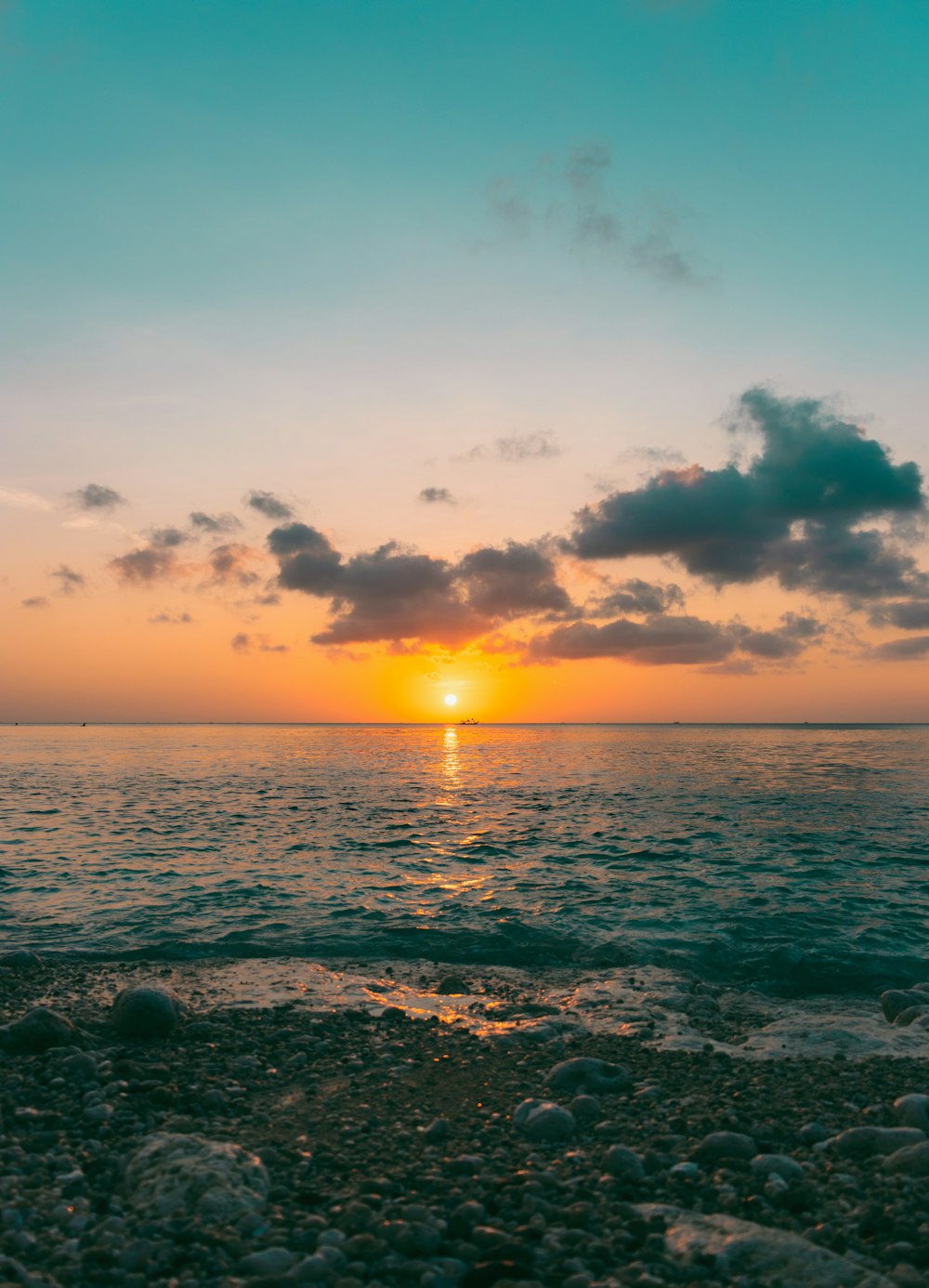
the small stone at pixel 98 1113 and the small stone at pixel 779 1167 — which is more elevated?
the small stone at pixel 779 1167

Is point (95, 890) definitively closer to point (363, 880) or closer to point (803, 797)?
point (363, 880)

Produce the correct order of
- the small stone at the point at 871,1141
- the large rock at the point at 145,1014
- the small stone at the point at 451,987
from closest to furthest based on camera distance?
the small stone at the point at 871,1141 → the large rock at the point at 145,1014 → the small stone at the point at 451,987

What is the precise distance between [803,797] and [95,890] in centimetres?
3721

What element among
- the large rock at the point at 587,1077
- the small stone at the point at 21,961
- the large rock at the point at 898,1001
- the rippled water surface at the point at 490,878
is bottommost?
the rippled water surface at the point at 490,878

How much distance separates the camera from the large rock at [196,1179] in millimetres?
5688

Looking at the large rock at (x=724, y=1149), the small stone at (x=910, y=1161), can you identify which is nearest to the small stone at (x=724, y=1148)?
the large rock at (x=724, y=1149)

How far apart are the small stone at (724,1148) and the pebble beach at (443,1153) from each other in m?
0.02

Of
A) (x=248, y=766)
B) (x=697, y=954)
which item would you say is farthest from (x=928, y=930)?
(x=248, y=766)

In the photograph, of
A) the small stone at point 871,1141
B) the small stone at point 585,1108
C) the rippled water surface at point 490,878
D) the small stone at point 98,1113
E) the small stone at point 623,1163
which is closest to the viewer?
the small stone at point 623,1163

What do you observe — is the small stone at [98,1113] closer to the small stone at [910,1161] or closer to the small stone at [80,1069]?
the small stone at [80,1069]

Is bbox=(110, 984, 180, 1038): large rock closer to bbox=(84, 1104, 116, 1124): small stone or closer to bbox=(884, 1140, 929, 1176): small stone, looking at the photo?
bbox=(84, 1104, 116, 1124): small stone

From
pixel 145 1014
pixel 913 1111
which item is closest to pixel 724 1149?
pixel 913 1111

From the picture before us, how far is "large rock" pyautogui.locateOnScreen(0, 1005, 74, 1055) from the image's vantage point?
346 inches

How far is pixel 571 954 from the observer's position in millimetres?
14266
